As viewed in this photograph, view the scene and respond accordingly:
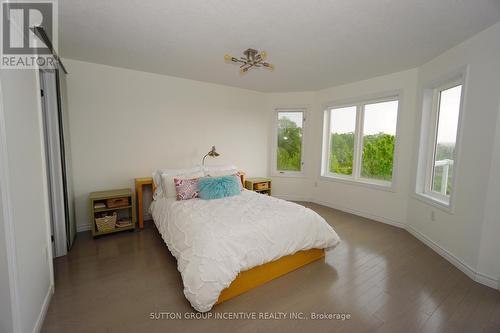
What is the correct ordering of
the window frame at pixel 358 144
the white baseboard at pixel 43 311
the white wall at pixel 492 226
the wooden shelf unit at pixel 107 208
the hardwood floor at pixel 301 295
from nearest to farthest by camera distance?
the white baseboard at pixel 43 311 → the hardwood floor at pixel 301 295 → the white wall at pixel 492 226 → the wooden shelf unit at pixel 107 208 → the window frame at pixel 358 144

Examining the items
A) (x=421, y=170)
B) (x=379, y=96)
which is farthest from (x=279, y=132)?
(x=421, y=170)

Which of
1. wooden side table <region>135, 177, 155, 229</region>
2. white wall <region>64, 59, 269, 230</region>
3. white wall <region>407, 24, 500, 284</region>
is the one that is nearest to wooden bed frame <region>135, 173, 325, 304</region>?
white wall <region>407, 24, 500, 284</region>

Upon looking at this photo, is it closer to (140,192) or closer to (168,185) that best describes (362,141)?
(168,185)

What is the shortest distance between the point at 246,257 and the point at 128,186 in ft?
8.21

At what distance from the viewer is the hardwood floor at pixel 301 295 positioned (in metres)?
1.61

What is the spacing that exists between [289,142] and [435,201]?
283 cm

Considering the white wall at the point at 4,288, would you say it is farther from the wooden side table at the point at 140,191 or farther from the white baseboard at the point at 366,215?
the white baseboard at the point at 366,215

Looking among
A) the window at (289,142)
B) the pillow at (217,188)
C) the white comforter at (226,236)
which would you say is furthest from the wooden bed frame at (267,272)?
the window at (289,142)

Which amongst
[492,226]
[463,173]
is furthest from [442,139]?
[492,226]

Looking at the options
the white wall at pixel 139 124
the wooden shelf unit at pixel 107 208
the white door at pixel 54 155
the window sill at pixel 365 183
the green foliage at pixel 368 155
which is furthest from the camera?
the green foliage at pixel 368 155

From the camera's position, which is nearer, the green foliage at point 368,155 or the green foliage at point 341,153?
the green foliage at point 368,155

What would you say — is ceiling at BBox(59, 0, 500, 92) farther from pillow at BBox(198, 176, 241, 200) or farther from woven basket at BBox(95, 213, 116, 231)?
woven basket at BBox(95, 213, 116, 231)

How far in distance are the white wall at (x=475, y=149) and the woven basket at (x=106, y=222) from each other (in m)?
4.29

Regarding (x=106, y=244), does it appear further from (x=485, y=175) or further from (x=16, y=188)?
(x=485, y=175)
